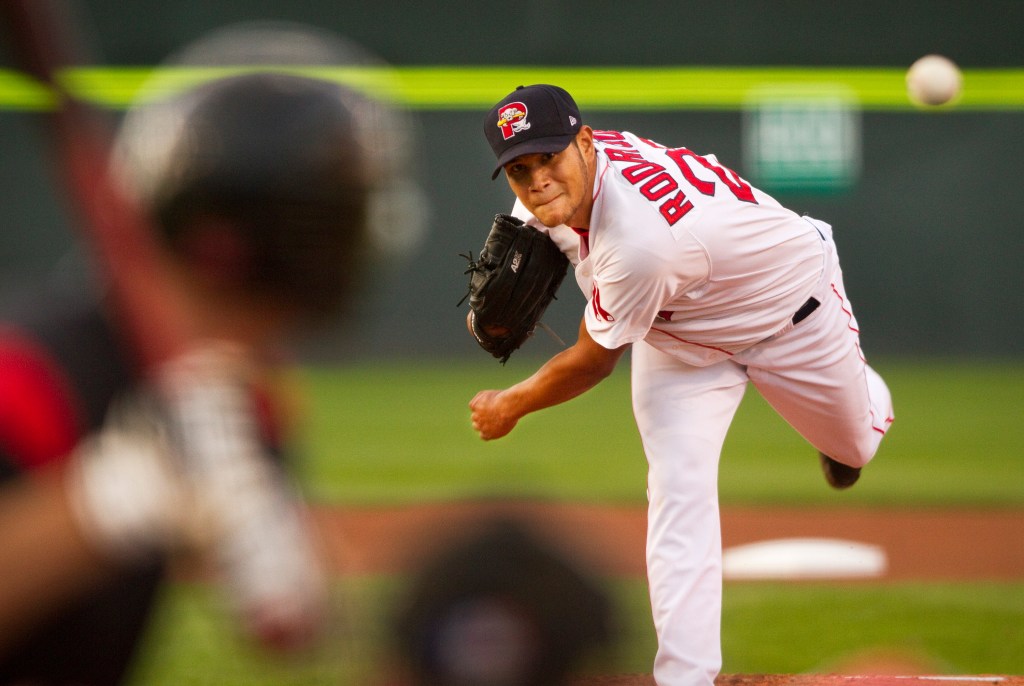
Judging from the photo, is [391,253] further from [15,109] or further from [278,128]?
[15,109]

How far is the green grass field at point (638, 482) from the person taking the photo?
3.56 m

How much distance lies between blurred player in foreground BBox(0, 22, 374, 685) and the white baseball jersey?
1.64m

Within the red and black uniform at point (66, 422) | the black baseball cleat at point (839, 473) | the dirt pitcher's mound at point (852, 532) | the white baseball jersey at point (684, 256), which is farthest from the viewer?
the dirt pitcher's mound at point (852, 532)

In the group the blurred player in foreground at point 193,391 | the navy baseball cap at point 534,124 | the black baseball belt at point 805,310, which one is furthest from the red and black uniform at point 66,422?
the black baseball belt at point 805,310

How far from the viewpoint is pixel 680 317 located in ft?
9.68

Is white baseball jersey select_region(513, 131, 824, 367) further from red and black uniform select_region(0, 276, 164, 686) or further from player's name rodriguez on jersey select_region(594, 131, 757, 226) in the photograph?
red and black uniform select_region(0, 276, 164, 686)

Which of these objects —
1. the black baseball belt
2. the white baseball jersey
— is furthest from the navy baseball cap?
the black baseball belt

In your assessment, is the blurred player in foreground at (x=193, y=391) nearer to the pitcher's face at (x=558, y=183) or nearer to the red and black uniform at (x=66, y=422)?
the red and black uniform at (x=66, y=422)

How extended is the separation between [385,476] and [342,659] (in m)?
6.30

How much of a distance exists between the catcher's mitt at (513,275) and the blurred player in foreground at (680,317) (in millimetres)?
64

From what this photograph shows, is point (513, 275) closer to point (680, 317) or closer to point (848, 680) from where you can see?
point (680, 317)

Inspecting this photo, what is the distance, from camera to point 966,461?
24.6 ft

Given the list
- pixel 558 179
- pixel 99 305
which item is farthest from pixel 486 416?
pixel 99 305

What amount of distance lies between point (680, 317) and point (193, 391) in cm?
212
